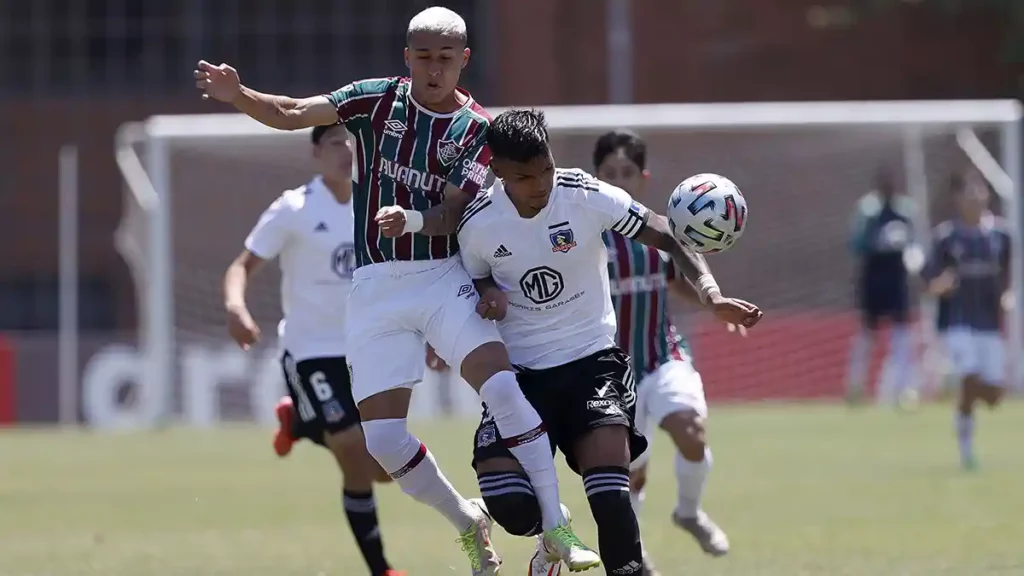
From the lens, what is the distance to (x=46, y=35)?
29281mm

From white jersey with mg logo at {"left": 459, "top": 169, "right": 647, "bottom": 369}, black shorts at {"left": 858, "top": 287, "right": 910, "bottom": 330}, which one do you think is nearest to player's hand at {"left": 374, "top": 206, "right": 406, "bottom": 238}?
white jersey with mg logo at {"left": 459, "top": 169, "right": 647, "bottom": 369}

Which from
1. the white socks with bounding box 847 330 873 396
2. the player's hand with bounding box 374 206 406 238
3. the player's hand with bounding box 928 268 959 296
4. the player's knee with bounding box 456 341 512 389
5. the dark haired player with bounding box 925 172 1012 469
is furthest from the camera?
the white socks with bounding box 847 330 873 396

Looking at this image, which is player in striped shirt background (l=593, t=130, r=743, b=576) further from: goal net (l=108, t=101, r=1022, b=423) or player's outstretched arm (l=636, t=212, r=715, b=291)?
goal net (l=108, t=101, r=1022, b=423)

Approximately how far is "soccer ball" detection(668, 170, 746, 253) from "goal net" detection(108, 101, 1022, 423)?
472 inches

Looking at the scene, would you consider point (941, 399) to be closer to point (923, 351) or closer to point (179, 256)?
point (923, 351)

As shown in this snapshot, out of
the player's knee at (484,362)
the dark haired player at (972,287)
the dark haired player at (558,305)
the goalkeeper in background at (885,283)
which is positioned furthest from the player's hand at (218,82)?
the goalkeeper in background at (885,283)

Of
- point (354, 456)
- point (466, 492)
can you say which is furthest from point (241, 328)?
point (466, 492)

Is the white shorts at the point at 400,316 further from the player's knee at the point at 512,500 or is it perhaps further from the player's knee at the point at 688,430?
the player's knee at the point at 688,430

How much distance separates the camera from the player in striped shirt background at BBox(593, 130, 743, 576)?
8.12 m

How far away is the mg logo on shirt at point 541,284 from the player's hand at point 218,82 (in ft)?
4.27

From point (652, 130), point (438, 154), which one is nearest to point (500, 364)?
point (438, 154)

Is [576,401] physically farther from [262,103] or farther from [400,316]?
[262,103]

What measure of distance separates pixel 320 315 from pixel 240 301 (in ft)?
1.57

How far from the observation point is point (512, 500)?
6.50m
